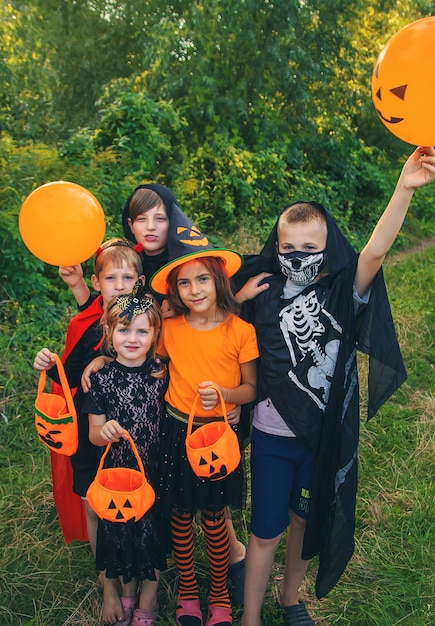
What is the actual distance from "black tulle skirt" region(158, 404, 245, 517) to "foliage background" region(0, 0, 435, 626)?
0.88 metres

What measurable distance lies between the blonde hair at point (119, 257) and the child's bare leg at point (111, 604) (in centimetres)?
146

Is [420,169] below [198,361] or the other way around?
the other way around

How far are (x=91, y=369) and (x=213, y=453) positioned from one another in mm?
650

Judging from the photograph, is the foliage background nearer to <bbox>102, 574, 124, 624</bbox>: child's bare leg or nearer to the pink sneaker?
<bbox>102, 574, 124, 624</bbox>: child's bare leg

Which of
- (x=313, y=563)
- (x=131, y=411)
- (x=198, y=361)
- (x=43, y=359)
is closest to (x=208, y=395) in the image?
(x=198, y=361)

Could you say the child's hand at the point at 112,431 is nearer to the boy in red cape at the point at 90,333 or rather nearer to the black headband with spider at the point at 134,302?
the boy in red cape at the point at 90,333

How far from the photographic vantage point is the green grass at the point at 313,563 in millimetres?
2559

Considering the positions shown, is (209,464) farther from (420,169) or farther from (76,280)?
(420,169)

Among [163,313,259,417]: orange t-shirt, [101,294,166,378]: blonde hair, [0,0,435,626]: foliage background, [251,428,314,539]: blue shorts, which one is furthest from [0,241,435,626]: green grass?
[101,294,166,378]: blonde hair

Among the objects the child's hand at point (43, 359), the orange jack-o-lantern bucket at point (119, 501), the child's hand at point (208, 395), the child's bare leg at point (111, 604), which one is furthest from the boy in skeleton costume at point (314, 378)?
the child's hand at point (43, 359)

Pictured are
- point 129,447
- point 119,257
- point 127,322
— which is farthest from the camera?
point 119,257

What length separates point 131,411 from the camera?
2.20m

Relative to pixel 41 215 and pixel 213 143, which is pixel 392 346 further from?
pixel 213 143

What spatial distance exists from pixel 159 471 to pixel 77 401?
0.49 m
